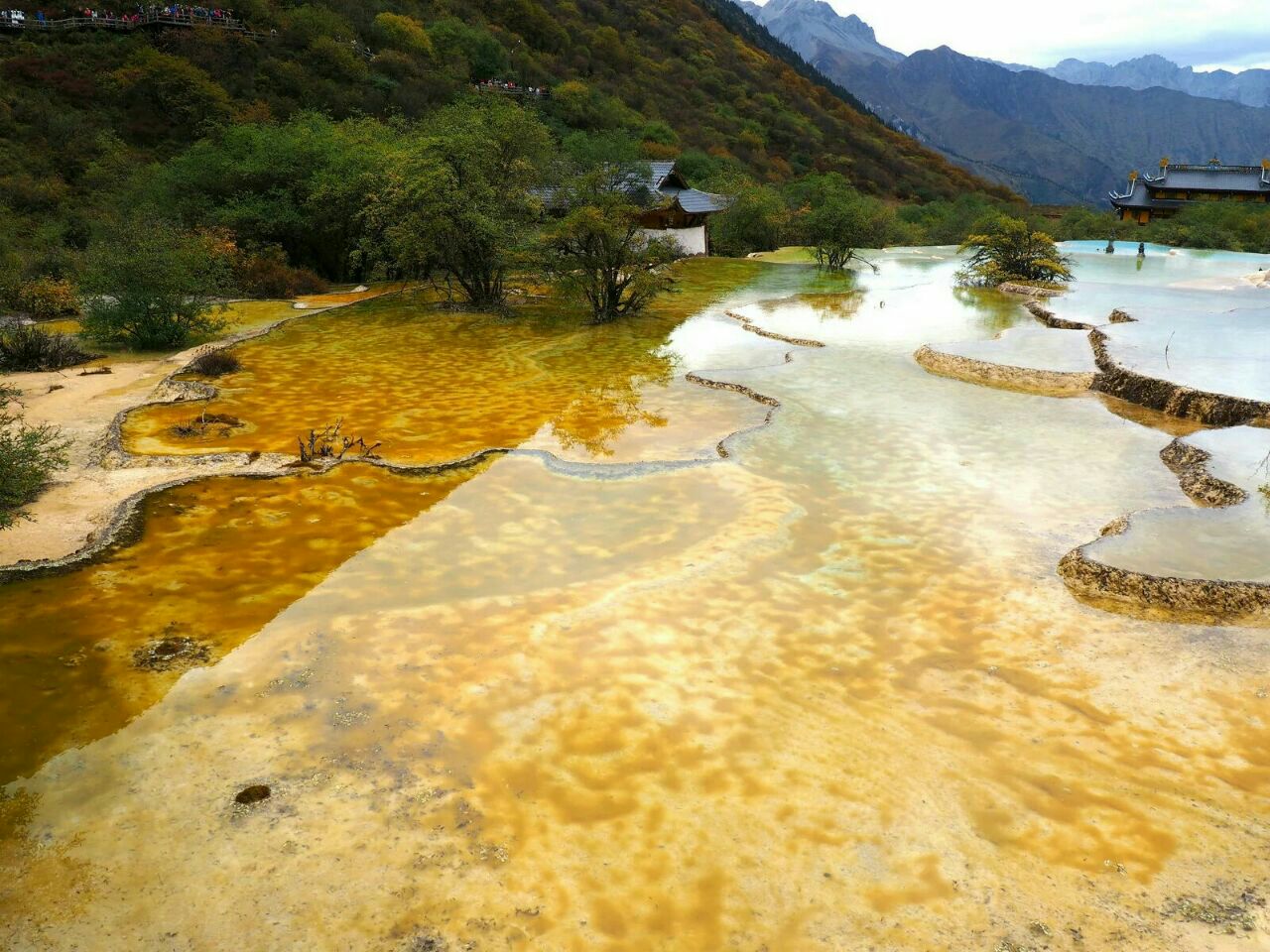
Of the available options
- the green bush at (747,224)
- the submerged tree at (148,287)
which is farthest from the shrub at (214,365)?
the green bush at (747,224)

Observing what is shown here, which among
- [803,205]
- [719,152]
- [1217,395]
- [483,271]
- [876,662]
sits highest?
[719,152]

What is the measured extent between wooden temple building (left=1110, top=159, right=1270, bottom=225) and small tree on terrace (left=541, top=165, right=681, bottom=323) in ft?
140

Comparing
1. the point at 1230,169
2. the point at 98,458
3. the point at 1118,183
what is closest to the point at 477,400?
the point at 98,458

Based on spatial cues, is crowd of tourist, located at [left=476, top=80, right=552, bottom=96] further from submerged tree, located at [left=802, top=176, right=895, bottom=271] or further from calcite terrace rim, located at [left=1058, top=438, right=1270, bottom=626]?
calcite terrace rim, located at [left=1058, top=438, right=1270, bottom=626]

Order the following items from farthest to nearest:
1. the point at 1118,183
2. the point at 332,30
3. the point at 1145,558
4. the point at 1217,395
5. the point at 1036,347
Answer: the point at 1118,183, the point at 332,30, the point at 1036,347, the point at 1217,395, the point at 1145,558

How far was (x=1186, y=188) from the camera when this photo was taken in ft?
155

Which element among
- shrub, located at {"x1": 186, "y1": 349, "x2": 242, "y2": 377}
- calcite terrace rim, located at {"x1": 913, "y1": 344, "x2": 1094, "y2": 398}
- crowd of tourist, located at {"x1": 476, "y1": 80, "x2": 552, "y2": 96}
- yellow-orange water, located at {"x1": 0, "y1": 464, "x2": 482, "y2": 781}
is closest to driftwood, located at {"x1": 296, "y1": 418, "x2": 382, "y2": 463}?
yellow-orange water, located at {"x1": 0, "y1": 464, "x2": 482, "y2": 781}

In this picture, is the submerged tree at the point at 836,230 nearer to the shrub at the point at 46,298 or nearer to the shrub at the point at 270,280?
the shrub at the point at 270,280

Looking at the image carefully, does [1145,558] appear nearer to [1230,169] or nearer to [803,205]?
[803,205]

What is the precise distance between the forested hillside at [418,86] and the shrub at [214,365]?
48.8 ft

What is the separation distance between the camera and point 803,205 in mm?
39875

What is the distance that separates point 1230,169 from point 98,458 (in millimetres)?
61101

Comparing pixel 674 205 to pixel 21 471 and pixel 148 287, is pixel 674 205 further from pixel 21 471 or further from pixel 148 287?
pixel 21 471

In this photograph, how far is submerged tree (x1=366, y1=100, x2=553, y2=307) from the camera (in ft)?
56.5
